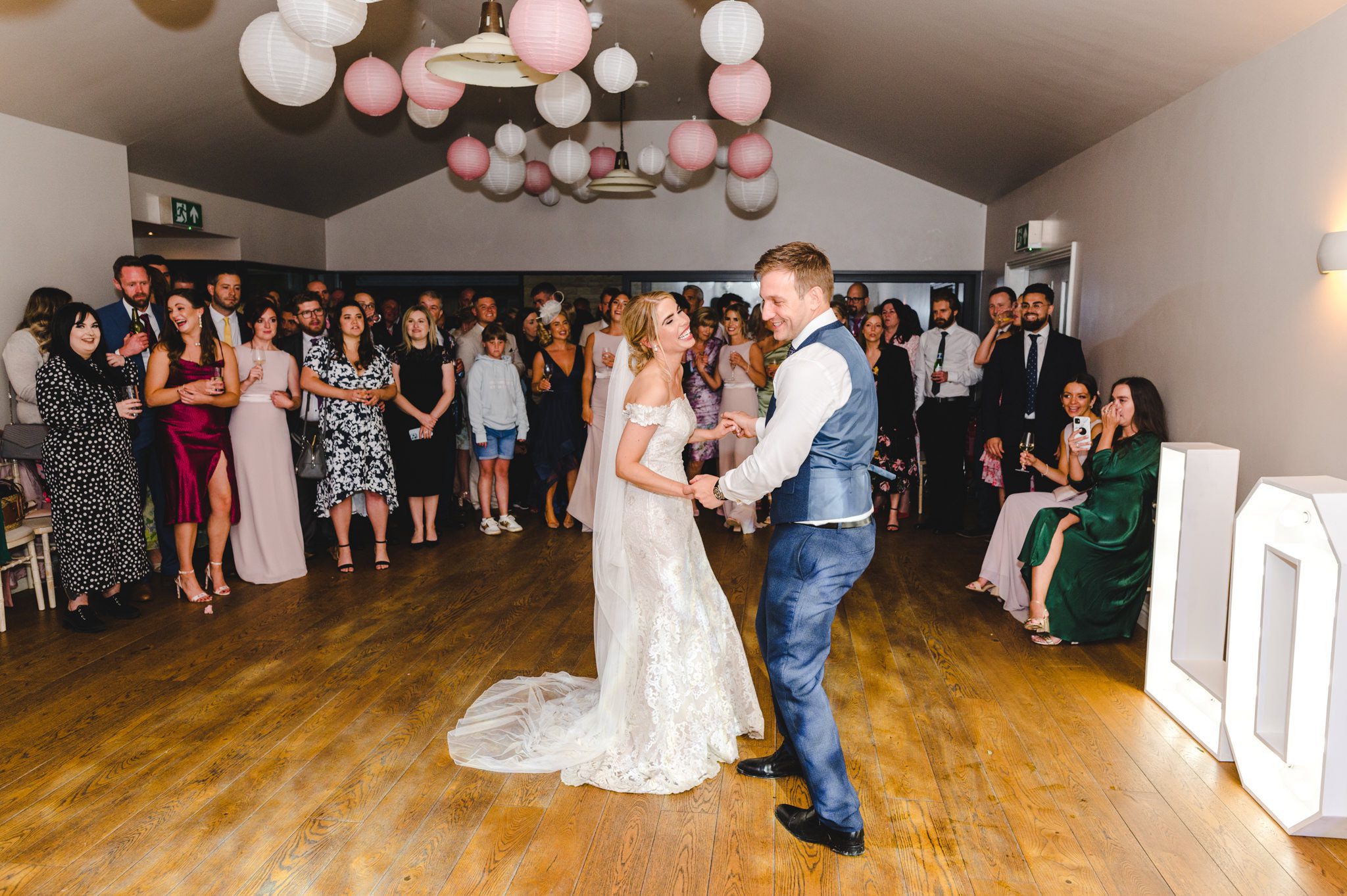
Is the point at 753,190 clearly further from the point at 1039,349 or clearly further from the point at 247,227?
the point at 247,227

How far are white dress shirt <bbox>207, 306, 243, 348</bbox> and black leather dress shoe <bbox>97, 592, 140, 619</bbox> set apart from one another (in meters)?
1.69

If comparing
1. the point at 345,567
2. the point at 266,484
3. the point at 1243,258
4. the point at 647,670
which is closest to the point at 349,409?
the point at 266,484

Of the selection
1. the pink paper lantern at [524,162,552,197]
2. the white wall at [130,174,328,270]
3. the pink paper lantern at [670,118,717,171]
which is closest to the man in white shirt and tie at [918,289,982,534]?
the pink paper lantern at [670,118,717,171]

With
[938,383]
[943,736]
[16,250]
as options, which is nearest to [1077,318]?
[938,383]

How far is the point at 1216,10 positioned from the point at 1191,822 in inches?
118

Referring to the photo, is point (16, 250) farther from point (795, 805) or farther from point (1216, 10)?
point (1216, 10)

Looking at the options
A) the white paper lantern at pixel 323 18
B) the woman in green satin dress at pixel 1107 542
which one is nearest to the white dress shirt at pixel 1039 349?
the woman in green satin dress at pixel 1107 542

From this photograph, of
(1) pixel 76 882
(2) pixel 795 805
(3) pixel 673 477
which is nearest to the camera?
(1) pixel 76 882

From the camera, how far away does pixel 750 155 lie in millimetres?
6664

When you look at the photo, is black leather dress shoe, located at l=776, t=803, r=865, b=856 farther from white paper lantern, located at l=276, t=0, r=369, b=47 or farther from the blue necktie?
the blue necktie

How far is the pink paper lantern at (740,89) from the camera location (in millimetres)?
5020

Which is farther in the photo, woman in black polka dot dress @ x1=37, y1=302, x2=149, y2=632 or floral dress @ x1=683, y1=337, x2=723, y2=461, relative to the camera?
floral dress @ x1=683, y1=337, x2=723, y2=461

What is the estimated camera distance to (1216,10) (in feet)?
11.8

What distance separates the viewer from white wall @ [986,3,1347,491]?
3316mm
